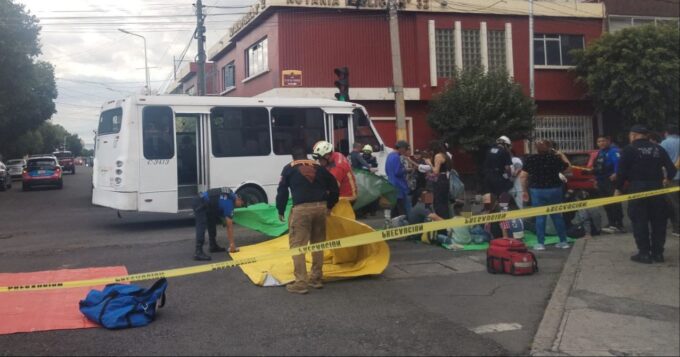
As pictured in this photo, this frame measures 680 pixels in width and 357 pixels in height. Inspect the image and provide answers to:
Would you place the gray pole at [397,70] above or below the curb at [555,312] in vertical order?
above

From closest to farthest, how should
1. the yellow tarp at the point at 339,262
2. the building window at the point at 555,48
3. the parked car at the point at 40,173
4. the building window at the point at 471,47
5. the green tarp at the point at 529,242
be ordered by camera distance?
the yellow tarp at the point at 339,262 < the green tarp at the point at 529,242 < the building window at the point at 471,47 < the building window at the point at 555,48 < the parked car at the point at 40,173

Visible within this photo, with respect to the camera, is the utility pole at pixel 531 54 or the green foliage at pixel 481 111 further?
the utility pole at pixel 531 54

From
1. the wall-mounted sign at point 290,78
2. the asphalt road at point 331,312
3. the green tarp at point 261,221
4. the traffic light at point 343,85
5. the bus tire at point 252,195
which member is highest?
the wall-mounted sign at point 290,78

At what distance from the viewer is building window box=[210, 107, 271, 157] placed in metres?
13.1

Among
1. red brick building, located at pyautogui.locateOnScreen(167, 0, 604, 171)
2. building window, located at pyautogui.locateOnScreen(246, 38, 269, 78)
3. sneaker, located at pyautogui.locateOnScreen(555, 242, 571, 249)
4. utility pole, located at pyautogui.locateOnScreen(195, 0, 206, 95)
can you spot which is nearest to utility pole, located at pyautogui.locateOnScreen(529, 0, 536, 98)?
red brick building, located at pyautogui.locateOnScreen(167, 0, 604, 171)

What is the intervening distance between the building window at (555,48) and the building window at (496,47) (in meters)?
1.57

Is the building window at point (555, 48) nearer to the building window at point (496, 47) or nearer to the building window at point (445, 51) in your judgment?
the building window at point (496, 47)

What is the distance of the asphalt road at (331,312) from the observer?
496 cm

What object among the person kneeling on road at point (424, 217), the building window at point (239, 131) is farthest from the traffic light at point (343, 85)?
the person kneeling on road at point (424, 217)

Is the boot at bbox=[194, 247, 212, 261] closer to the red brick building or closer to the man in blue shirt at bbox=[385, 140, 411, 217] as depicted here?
the man in blue shirt at bbox=[385, 140, 411, 217]

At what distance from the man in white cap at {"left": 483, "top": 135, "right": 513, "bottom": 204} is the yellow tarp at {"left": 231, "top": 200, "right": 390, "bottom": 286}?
256cm

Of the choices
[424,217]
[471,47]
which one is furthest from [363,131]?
[471,47]

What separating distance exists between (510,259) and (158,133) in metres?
8.19

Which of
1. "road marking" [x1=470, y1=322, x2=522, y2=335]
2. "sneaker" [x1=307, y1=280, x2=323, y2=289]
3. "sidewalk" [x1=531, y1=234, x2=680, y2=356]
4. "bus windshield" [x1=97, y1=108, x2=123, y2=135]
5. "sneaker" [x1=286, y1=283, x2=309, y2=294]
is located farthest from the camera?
"bus windshield" [x1=97, y1=108, x2=123, y2=135]
